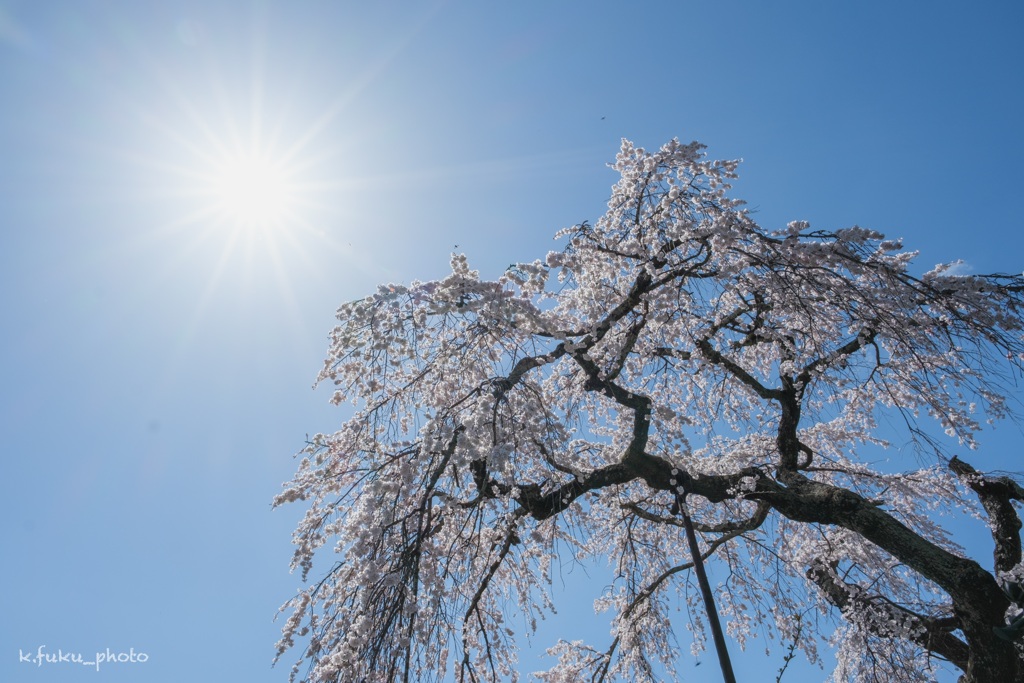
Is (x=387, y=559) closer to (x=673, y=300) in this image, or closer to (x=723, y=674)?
(x=723, y=674)

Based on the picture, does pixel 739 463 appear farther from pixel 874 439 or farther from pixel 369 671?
pixel 369 671

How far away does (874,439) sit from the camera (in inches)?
322

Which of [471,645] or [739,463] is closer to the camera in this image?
[471,645]

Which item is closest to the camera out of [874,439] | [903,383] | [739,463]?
[903,383]

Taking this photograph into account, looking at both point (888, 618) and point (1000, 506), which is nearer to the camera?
point (1000, 506)

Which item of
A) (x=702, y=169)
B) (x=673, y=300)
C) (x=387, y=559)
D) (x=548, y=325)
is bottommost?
(x=387, y=559)

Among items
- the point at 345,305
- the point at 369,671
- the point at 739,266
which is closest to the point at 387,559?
the point at 369,671

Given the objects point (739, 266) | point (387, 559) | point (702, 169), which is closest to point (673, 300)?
point (739, 266)

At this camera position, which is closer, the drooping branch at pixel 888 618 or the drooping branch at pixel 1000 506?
the drooping branch at pixel 1000 506

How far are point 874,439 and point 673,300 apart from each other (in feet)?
14.7

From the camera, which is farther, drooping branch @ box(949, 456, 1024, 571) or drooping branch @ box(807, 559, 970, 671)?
drooping branch @ box(807, 559, 970, 671)

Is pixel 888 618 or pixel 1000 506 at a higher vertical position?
pixel 1000 506

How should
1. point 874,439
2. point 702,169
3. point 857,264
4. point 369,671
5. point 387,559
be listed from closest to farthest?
point 369,671, point 387,559, point 857,264, point 702,169, point 874,439

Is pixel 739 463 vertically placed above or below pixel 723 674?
above
